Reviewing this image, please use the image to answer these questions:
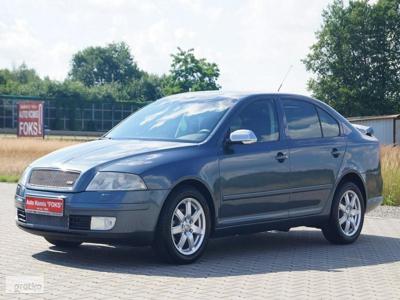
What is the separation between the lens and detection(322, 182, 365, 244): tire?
10.2 m

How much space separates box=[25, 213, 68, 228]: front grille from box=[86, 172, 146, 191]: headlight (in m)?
0.40

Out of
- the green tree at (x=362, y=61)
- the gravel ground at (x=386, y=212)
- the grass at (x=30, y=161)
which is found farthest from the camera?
the green tree at (x=362, y=61)

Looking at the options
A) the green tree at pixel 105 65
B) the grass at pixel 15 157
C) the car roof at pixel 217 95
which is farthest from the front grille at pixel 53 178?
the green tree at pixel 105 65

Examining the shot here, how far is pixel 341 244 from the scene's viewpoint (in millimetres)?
10336

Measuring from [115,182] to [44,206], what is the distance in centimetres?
74

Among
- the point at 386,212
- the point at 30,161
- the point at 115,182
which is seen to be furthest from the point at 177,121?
the point at 30,161

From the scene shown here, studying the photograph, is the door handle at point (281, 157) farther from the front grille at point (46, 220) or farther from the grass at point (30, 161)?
the grass at point (30, 161)

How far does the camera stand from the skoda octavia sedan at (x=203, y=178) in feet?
25.8

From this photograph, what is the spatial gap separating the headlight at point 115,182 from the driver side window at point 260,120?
154 centimetres

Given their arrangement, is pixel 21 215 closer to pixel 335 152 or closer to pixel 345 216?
pixel 335 152

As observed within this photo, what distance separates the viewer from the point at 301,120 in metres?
9.96

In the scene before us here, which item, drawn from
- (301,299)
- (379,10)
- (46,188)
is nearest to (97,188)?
(46,188)

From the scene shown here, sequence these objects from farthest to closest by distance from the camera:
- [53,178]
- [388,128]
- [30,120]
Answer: [30,120]
[388,128]
[53,178]

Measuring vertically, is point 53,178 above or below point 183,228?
above
